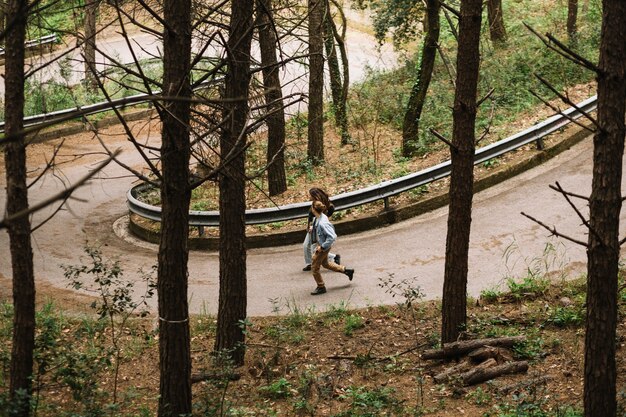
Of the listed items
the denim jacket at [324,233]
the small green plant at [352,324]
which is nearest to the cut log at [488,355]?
the small green plant at [352,324]

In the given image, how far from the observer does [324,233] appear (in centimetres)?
1339

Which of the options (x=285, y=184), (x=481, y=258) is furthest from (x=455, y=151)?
(x=285, y=184)

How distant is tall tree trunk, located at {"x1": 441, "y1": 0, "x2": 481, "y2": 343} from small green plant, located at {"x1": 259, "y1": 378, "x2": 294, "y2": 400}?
2.18 metres

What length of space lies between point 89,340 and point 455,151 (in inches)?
232

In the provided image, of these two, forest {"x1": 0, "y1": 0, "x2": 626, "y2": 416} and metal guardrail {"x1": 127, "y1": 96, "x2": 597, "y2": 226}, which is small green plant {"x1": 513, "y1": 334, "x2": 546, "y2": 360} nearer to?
forest {"x1": 0, "y1": 0, "x2": 626, "y2": 416}

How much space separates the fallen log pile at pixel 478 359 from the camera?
9.49 metres

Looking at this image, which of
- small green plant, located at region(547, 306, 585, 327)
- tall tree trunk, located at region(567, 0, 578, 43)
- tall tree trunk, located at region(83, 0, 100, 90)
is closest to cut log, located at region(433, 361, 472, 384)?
small green plant, located at region(547, 306, 585, 327)

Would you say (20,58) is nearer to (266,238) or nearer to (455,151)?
(455,151)

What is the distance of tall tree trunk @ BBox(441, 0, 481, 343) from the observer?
9.50 metres

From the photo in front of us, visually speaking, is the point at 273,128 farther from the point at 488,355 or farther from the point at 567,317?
the point at 488,355

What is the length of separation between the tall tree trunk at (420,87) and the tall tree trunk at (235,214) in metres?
9.22

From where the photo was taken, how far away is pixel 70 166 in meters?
23.0

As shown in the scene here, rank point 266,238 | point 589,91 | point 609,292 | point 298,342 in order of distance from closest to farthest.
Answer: point 609,292 < point 298,342 < point 266,238 < point 589,91

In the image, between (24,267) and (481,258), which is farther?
(481,258)
